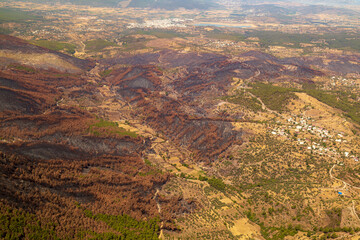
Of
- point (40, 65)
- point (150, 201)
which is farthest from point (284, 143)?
point (40, 65)

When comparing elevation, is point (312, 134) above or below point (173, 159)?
above

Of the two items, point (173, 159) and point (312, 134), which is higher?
point (312, 134)

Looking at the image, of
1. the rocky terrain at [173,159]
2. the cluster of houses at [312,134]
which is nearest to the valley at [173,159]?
the rocky terrain at [173,159]

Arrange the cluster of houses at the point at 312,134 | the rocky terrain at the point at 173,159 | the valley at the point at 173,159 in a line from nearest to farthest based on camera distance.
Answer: the valley at the point at 173,159
the rocky terrain at the point at 173,159
the cluster of houses at the point at 312,134

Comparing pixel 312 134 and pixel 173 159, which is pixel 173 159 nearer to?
pixel 173 159

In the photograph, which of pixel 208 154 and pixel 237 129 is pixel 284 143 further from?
pixel 208 154

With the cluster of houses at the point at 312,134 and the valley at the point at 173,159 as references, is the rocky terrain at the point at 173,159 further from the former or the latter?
the cluster of houses at the point at 312,134

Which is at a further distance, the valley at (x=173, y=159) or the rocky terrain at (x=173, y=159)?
the rocky terrain at (x=173, y=159)

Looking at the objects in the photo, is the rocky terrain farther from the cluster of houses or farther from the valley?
the cluster of houses

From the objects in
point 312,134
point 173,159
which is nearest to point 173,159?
point 173,159

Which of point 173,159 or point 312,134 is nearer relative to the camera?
point 312,134

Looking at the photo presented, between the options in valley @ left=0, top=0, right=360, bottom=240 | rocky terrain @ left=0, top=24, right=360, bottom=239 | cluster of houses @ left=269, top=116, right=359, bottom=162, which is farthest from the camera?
cluster of houses @ left=269, top=116, right=359, bottom=162

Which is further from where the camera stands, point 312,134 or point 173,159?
point 173,159

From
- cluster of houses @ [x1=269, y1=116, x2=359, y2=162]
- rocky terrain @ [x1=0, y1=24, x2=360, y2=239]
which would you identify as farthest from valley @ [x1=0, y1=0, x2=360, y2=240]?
cluster of houses @ [x1=269, y1=116, x2=359, y2=162]
